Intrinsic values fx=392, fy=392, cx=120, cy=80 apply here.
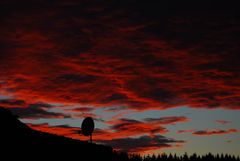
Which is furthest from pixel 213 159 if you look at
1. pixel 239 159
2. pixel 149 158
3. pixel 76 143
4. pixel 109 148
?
pixel 76 143

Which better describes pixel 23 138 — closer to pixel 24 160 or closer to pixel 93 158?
pixel 24 160

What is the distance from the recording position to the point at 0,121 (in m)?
23.4

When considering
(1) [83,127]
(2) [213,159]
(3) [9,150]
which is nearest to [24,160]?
(3) [9,150]

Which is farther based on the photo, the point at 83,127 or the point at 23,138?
the point at 83,127

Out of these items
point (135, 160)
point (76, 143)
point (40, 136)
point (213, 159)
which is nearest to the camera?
point (40, 136)

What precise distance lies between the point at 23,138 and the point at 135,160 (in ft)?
36.4

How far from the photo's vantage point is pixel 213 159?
120 ft

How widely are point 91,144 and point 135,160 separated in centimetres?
565

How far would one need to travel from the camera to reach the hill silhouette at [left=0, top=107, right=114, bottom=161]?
2347 centimetres

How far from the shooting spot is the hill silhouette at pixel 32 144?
23469 mm

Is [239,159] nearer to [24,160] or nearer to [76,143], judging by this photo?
[76,143]

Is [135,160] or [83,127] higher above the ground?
[83,127]

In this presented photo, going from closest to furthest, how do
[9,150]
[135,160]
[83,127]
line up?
1. [9,150]
2. [83,127]
3. [135,160]

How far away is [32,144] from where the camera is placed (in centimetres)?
2447
